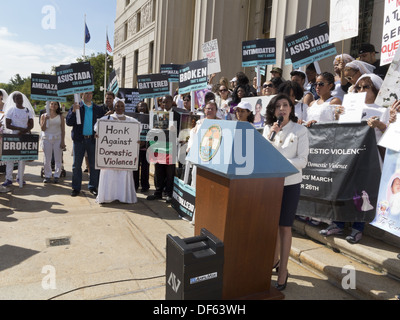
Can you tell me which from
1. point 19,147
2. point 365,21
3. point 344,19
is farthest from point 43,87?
point 365,21

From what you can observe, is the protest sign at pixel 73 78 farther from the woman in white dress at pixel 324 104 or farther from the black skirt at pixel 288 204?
the black skirt at pixel 288 204

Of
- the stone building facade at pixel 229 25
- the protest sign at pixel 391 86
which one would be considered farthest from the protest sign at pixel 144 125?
the protest sign at pixel 391 86

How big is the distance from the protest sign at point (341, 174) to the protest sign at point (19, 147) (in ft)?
20.1

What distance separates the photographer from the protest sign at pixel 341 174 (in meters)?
3.77

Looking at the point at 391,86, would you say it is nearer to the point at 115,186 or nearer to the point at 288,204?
the point at 288,204

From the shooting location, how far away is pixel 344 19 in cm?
463

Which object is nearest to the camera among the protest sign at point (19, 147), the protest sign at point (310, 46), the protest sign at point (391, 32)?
the protest sign at point (391, 32)

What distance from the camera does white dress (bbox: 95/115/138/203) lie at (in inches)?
245

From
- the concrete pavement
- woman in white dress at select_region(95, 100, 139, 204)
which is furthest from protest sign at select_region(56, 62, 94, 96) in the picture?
the concrete pavement

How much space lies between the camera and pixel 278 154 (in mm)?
2791

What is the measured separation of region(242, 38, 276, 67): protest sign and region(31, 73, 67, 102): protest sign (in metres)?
4.62

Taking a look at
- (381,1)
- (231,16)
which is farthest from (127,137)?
(231,16)

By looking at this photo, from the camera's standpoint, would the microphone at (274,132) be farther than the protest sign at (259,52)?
No
